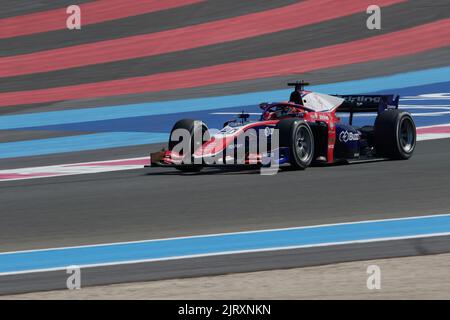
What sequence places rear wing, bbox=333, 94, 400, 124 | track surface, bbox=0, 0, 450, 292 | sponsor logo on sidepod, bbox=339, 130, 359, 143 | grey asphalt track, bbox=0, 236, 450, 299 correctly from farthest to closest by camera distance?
rear wing, bbox=333, 94, 400, 124 < sponsor logo on sidepod, bbox=339, 130, 359, 143 < track surface, bbox=0, 0, 450, 292 < grey asphalt track, bbox=0, 236, 450, 299

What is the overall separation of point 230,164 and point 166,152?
2.63ft

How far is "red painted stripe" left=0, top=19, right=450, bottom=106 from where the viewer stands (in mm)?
21828

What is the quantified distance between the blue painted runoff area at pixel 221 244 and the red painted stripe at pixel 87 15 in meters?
17.6

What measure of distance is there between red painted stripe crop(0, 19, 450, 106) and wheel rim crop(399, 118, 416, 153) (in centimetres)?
857

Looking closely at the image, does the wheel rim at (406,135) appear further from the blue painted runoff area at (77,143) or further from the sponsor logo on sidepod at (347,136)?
the blue painted runoff area at (77,143)

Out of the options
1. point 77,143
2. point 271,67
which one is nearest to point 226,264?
point 77,143

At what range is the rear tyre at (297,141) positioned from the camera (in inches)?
488

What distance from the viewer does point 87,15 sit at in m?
27.0

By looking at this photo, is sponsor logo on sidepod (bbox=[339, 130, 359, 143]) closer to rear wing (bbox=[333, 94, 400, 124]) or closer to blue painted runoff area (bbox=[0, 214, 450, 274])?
rear wing (bbox=[333, 94, 400, 124])

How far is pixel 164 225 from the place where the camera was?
991 centimetres

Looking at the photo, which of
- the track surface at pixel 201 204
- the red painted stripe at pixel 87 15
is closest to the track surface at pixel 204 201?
the track surface at pixel 201 204

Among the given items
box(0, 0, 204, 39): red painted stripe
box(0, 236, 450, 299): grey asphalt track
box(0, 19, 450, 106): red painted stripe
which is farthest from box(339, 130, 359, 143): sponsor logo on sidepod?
box(0, 0, 204, 39): red painted stripe

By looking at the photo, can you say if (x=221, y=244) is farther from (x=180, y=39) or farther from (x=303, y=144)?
(x=180, y=39)
